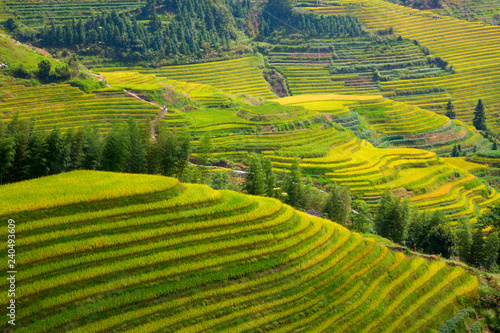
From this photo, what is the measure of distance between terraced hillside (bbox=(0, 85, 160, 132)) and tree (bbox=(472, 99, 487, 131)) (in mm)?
73305

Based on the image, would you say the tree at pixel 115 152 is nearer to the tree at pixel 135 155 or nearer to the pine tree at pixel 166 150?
the tree at pixel 135 155

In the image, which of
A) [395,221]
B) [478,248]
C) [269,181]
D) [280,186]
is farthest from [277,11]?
[478,248]

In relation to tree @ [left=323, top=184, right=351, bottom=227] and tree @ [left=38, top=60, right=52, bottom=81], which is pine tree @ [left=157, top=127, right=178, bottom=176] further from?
tree @ [left=38, top=60, right=52, bottom=81]

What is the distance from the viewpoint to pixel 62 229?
80.9 feet

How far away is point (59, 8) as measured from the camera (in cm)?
11012

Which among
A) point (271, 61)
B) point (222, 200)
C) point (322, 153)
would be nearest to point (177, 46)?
point (271, 61)

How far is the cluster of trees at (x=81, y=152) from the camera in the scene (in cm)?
2995

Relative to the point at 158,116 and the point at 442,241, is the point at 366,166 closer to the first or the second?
the point at 442,241

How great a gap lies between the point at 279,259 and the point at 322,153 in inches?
1559

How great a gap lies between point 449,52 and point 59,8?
346 ft

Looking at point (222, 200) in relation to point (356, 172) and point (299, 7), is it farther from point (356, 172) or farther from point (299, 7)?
point (299, 7)

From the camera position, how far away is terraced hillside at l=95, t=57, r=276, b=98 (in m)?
105

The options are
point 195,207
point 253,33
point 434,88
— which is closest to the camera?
point 195,207

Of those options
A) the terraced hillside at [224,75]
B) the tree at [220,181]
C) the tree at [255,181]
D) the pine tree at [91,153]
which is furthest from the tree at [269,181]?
the terraced hillside at [224,75]
